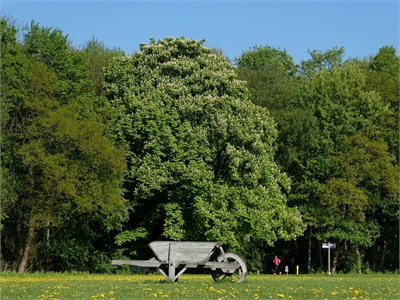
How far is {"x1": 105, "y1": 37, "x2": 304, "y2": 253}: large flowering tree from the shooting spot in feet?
161

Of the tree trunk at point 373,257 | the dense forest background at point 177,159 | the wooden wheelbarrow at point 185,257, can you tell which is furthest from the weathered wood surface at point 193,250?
the tree trunk at point 373,257

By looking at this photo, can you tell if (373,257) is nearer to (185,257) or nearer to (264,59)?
(264,59)

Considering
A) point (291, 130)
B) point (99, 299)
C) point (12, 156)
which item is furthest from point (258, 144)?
point (99, 299)

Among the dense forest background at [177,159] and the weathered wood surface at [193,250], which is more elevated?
the dense forest background at [177,159]

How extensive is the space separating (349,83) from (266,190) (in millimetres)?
14987

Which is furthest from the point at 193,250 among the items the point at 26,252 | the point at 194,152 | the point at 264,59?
the point at 264,59

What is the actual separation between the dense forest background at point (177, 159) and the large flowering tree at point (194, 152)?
0.33 feet

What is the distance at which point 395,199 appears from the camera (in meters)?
56.9

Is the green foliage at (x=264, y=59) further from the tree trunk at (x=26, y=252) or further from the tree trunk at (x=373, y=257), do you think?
the tree trunk at (x=26, y=252)

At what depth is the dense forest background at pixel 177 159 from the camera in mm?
46250

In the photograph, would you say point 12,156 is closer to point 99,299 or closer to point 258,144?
point 258,144

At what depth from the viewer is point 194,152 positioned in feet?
163

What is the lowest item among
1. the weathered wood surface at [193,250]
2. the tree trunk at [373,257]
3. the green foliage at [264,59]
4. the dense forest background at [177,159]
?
the weathered wood surface at [193,250]

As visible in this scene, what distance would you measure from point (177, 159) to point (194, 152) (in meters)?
1.31
